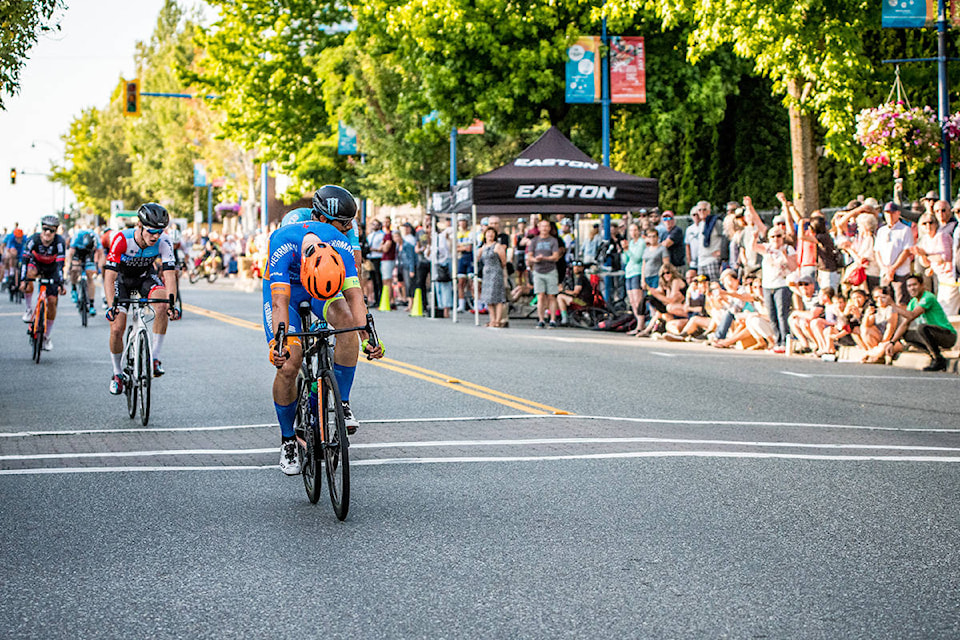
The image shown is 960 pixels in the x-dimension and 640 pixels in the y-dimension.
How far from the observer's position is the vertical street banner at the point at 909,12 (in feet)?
68.5

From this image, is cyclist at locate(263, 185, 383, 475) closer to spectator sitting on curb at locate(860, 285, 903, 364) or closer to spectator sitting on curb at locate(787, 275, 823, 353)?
spectator sitting on curb at locate(860, 285, 903, 364)

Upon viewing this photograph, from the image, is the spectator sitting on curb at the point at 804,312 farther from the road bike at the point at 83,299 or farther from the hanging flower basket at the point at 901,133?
the road bike at the point at 83,299

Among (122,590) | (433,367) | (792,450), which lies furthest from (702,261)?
(122,590)

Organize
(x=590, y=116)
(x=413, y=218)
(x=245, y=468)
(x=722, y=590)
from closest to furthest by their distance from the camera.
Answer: (x=722, y=590)
(x=245, y=468)
(x=590, y=116)
(x=413, y=218)

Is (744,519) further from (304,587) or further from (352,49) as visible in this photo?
(352,49)

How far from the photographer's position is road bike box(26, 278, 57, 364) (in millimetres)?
17969

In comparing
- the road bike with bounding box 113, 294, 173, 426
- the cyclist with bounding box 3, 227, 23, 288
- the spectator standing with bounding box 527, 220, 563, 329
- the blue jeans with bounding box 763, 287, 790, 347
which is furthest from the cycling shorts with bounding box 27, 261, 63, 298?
the cyclist with bounding box 3, 227, 23, 288

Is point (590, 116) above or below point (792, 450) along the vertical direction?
above

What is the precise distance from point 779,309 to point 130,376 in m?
10.2

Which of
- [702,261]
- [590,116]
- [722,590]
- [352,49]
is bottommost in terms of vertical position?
[722,590]

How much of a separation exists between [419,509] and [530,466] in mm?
1686

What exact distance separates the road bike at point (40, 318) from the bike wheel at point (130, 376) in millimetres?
6213

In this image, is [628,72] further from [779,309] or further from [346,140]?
[779,309]

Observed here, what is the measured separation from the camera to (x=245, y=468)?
9.37m
